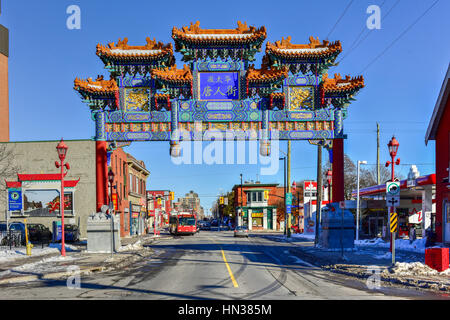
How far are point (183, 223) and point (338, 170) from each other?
30.5 meters

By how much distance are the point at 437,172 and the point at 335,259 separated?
416 inches

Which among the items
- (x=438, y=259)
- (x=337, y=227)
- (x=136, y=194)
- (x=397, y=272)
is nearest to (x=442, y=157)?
(x=337, y=227)

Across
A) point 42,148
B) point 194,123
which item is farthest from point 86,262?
point 42,148

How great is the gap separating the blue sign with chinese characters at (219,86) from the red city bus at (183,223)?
2950cm

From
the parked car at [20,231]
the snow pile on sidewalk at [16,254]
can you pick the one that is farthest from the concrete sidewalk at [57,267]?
the parked car at [20,231]

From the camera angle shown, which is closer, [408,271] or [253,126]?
[408,271]

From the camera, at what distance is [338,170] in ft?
85.9

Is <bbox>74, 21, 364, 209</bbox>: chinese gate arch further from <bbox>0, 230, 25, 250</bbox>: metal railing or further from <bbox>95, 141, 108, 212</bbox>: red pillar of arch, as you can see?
<bbox>0, 230, 25, 250</bbox>: metal railing

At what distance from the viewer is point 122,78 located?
2658cm

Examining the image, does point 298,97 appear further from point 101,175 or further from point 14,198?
point 14,198

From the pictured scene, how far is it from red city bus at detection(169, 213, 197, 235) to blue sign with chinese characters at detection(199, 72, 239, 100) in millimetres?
29503

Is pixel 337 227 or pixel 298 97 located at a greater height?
pixel 298 97

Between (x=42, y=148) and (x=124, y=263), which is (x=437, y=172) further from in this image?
(x=42, y=148)
